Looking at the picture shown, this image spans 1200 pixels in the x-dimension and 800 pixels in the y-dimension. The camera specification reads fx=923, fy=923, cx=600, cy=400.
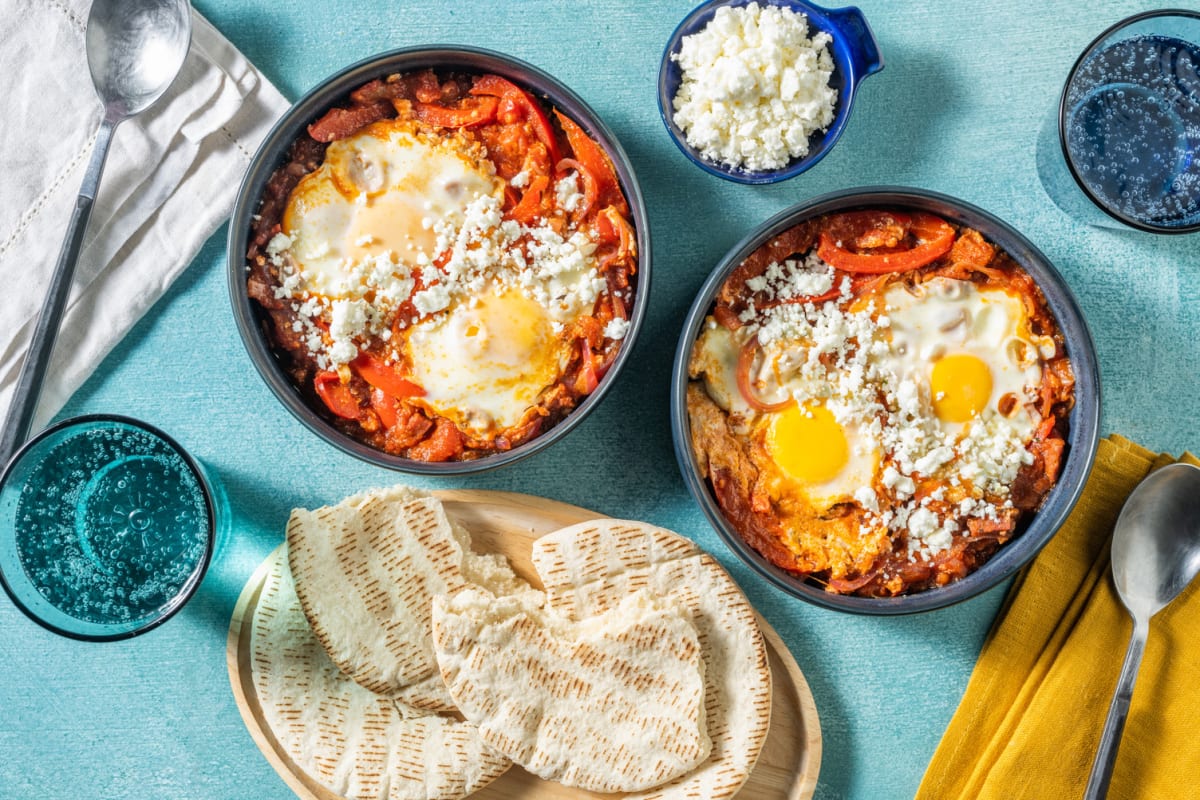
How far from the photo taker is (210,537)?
284 cm

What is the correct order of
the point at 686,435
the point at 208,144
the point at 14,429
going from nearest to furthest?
the point at 686,435 → the point at 14,429 → the point at 208,144

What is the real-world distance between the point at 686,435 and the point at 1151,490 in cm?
161

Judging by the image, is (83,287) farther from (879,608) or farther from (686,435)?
(879,608)

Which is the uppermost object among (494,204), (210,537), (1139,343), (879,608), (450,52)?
(450,52)

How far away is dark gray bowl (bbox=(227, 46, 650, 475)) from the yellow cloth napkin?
170 cm

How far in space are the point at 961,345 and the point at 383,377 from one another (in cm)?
175

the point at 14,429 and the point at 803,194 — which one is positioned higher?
the point at 803,194

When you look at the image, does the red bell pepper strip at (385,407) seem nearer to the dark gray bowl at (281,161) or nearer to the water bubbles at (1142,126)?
the dark gray bowl at (281,161)

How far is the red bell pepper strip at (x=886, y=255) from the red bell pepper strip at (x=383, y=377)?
1.30 metres

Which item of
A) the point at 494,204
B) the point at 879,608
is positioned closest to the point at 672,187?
the point at 494,204

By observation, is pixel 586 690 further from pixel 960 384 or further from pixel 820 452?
pixel 960 384

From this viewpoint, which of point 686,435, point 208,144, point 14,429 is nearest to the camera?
point 686,435

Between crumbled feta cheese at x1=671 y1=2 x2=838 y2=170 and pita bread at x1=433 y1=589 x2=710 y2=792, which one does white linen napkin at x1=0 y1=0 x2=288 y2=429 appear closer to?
crumbled feta cheese at x1=671 y1=2 x2=838 y2=170

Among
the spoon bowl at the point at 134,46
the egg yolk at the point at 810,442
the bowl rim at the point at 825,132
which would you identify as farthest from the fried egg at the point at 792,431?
the spoon bowl at the point at 134,46
